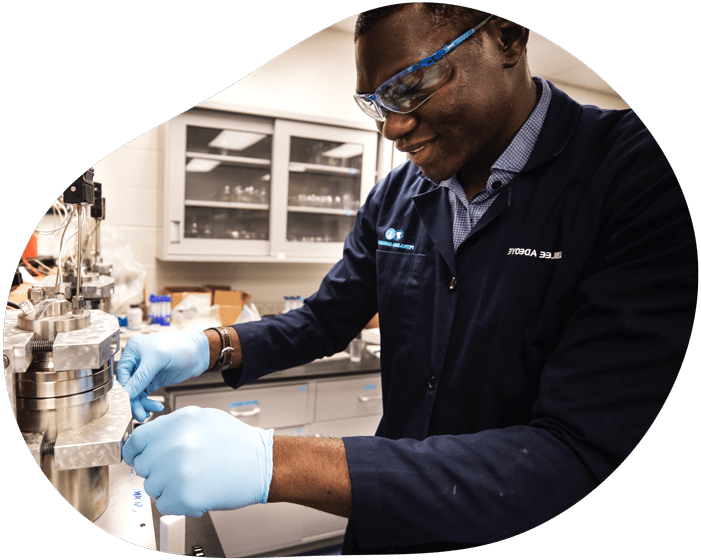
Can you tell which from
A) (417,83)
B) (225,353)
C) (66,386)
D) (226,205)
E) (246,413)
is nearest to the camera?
(66,386)

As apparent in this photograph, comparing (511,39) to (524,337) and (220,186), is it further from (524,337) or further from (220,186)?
(220,186)

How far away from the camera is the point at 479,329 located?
2.91 feet

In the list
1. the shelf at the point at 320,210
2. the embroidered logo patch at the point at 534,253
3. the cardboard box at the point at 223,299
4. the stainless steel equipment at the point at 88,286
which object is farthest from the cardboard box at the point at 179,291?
the embroidered logo patch at the point at 534,253

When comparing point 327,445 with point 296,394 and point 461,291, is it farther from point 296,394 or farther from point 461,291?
point 296,394

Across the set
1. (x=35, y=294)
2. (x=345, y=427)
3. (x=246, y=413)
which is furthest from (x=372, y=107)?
(x=345, y=427)

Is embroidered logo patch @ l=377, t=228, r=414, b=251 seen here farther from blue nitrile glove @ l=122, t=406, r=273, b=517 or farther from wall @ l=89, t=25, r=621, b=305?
wall @ l=89, t=25, r=621, b=305

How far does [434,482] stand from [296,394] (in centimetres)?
151

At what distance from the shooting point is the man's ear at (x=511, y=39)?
79 cm

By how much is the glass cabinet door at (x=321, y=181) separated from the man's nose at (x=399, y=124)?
178cm

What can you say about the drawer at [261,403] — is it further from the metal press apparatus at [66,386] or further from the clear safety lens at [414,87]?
the clear safety lens at [414,87]

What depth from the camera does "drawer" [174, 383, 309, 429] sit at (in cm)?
188

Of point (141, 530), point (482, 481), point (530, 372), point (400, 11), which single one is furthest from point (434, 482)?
point (400, 11)

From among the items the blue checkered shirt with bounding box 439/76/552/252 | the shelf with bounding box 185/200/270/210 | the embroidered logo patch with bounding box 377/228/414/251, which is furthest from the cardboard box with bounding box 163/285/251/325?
the blue checkered shirt with bounding box 439/76/552/252

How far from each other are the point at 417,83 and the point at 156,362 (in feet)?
2.50
